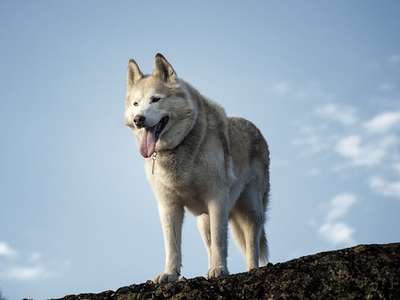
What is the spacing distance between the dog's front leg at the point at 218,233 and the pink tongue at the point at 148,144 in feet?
3.67

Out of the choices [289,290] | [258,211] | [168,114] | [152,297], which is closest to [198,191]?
[168,114]

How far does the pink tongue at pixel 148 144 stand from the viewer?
7715mm

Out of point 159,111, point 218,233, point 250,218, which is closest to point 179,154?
point 159,111

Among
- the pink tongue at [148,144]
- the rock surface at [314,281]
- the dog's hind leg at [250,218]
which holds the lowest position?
the rock surface at [314,281]

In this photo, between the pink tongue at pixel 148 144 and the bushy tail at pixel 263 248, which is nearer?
the pink tongue at pixel 148 144

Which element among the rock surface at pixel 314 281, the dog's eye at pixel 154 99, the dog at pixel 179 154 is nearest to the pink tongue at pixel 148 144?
the dog at pixel 179 154

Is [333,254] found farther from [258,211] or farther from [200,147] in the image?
[258,211]

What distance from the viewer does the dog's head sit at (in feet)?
25.3

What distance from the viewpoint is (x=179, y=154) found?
783 cm

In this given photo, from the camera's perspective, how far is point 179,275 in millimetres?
7539

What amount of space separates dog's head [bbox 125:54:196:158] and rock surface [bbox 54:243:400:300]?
104 inches

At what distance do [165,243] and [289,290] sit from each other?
3199 millimetres

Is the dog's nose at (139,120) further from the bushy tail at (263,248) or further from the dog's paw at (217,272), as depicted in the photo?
the bushy tail at (263,248)

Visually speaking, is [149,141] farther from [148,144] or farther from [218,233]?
[218,233]
